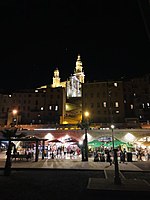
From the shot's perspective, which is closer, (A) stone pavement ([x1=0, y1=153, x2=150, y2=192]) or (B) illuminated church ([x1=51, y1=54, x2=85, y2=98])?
(A) stone pavement ([x1=0, y1=153, x2=150, y2=192])

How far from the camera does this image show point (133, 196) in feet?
22.8

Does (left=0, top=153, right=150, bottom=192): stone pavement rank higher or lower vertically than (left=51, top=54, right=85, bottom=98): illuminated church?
lower

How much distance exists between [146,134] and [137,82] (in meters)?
34.2

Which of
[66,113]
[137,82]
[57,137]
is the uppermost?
[137,82]

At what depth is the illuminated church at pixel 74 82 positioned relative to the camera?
8869cm

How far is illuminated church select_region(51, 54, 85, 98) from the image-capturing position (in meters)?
Answer: 88.7

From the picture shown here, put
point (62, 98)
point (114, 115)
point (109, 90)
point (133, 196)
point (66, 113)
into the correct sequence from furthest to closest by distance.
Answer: point (66, 113), point (62, 98), point (109, 90), point (114, 115), point (133, 196)

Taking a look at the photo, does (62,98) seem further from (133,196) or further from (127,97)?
(133,196)

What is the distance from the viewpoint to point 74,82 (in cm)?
9238

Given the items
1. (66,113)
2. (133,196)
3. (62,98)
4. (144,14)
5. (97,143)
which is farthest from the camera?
(66,113)

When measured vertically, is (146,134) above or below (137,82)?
below

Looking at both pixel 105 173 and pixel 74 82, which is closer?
pixel 105 173

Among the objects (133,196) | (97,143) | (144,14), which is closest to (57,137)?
(97,143)

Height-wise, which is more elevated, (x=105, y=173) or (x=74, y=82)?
(x=74, y=82)
